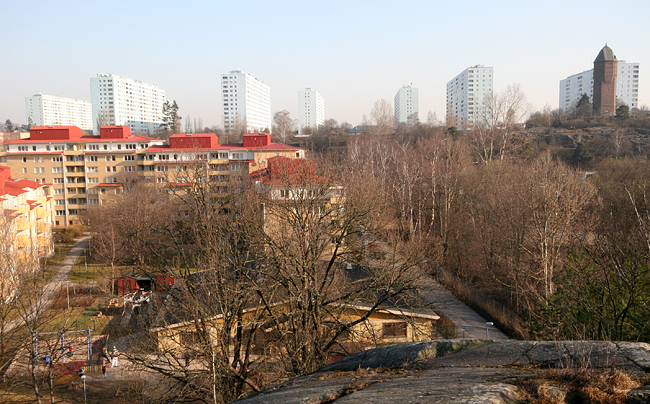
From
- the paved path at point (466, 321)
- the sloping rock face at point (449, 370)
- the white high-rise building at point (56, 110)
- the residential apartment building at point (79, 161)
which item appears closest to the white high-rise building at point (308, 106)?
the white high-rise building at point (56, 110)

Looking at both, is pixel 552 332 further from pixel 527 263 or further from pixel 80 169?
pixel 80 169

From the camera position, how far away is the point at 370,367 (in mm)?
5422

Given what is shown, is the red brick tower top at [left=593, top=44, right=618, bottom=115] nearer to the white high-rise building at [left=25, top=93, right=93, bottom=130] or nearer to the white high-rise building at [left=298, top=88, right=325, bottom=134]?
the white high-rise building at [left=298, top=88, right=325, bottom=134]

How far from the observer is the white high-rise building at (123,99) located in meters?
127

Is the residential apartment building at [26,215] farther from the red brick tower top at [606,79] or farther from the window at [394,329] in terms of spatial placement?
the red brick tower top at [606,79]

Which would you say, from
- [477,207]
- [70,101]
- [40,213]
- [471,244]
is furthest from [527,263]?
[70,101]

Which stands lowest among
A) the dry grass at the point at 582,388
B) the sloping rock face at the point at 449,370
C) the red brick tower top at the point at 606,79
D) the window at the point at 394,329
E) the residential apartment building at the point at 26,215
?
the window at the point at 394,329

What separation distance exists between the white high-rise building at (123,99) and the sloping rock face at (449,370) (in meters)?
129

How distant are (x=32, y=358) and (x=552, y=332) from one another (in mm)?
13498

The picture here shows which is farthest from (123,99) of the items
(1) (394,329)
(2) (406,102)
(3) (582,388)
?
(3) (582,388)

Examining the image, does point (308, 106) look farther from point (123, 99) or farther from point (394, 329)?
point (394, 329)

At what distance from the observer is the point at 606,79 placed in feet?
274

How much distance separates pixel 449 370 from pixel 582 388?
139 centimetres

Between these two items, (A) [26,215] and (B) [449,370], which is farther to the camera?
(A) [26,215]
